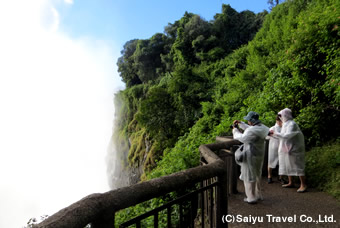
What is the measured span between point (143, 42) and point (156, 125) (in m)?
20.0

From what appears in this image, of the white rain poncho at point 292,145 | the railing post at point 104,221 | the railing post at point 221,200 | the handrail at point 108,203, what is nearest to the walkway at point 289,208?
the white rain poncho at point 292,145

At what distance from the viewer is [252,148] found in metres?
3.55

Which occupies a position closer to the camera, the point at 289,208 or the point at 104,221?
the point at 104,221

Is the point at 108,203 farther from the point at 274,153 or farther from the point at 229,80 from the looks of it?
the point at 229,80

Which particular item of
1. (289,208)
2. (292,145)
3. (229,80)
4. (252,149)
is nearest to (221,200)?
(252,149)

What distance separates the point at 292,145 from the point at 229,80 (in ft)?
43.2

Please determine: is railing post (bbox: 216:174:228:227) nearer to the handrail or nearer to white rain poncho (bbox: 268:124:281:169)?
the handrail

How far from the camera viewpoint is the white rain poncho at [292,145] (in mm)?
4234

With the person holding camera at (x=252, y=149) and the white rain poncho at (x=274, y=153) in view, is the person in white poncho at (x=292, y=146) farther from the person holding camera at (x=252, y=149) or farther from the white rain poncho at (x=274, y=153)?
the person holding camera at (x=252, y=149)

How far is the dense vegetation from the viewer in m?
6.32

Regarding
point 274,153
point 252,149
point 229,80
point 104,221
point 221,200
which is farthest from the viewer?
point 229,80

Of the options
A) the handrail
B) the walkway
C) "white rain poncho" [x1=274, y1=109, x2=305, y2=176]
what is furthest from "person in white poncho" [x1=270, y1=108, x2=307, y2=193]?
the handrail

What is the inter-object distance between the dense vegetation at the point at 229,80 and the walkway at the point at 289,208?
774mm

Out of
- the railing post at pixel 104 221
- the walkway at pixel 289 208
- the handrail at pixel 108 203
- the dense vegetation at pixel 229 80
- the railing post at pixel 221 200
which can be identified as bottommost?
A: the walkway at pixel 289 208
